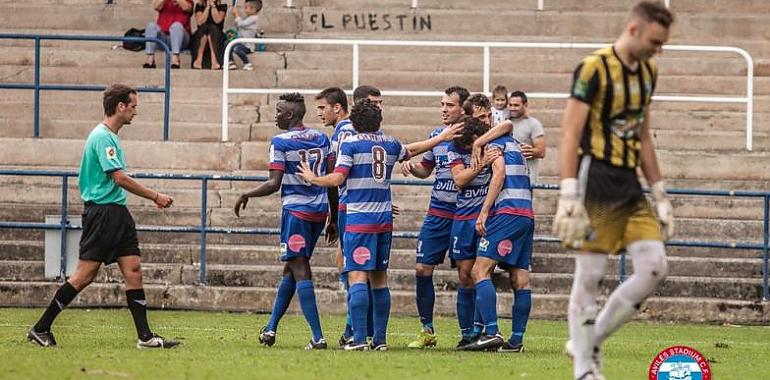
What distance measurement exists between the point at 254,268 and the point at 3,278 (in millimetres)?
2829

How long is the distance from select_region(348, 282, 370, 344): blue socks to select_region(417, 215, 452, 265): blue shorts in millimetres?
1101

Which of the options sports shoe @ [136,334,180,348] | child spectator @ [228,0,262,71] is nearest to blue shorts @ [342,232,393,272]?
sports shoe @ [136,334,180,348]

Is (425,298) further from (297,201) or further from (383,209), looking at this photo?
(297,201)

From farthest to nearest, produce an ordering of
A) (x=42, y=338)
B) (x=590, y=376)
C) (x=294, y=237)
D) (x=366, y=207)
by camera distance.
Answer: (x=294, y=237) → (x=42, y=338) → (x=366, y=207) → (x=590, y=376)

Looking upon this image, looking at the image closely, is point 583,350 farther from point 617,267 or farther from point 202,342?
point 617,267

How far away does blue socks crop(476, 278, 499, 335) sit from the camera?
12859mm

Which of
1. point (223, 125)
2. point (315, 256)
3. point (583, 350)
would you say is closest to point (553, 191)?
point (315, 256)

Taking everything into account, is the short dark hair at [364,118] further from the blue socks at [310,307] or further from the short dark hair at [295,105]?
the blue socks at [310,307]

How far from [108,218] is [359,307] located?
6.69ft

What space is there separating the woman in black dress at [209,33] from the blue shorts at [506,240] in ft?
33.1

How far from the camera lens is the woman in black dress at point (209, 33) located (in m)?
22.5

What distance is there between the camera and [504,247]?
13031 millimetres

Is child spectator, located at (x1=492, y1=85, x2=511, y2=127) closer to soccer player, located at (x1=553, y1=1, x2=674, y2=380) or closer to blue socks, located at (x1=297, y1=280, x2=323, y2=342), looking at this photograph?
blue socks, located at (x1=297, y1=280, x2=323, y2=342)

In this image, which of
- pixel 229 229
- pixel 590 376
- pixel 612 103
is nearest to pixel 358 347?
pixel 590 376
